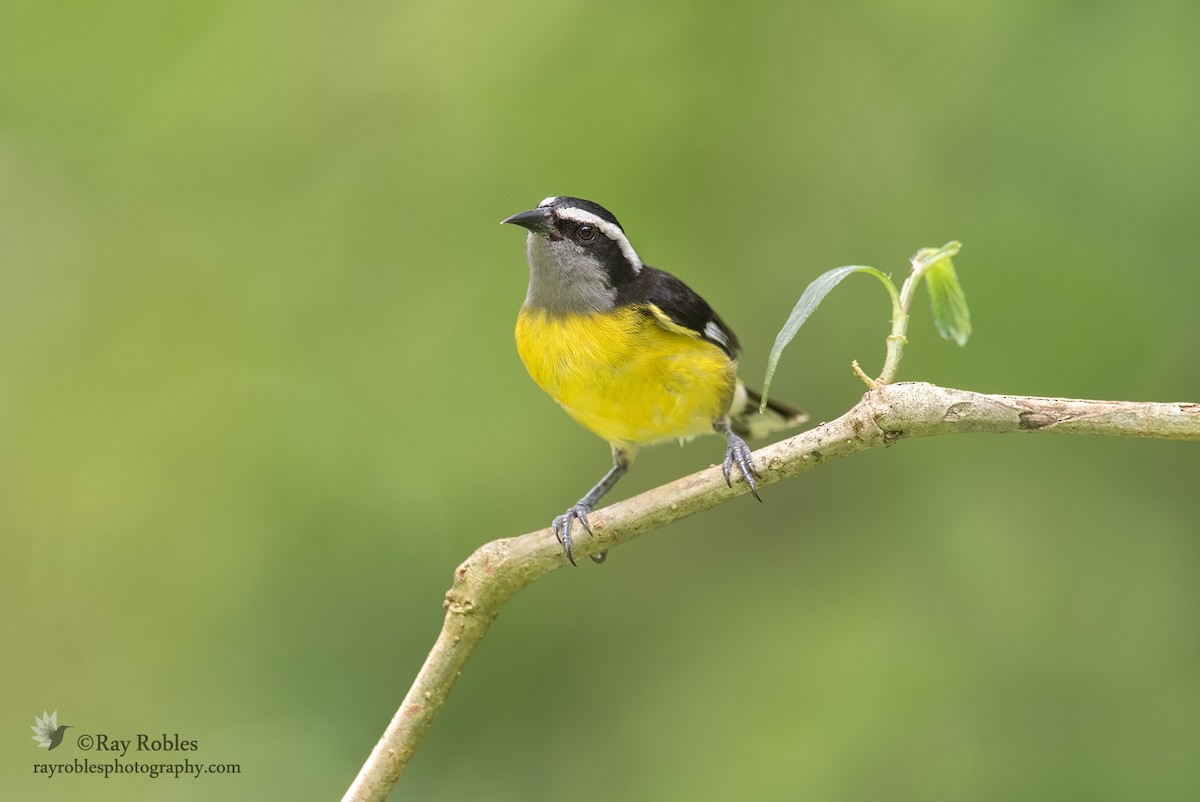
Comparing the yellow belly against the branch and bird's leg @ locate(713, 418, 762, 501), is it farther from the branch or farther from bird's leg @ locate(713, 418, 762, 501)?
the branch

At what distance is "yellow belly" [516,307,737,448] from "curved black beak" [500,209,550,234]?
39 centimetres

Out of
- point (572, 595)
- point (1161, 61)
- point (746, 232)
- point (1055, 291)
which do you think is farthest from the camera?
point (746, 232)

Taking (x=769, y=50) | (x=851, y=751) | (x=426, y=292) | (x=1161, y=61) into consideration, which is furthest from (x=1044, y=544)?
(x=426, y=292)

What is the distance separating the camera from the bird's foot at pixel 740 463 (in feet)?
12.0

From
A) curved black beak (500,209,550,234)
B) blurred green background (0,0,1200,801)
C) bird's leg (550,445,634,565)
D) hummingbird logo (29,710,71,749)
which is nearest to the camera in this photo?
bird's leg (550,445,634,565)

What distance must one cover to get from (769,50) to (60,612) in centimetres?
604

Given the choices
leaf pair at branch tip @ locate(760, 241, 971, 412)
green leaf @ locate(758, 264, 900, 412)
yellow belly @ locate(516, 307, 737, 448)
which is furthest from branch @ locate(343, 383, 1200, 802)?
yellow belly @ locate(516, 307, 737, 448)

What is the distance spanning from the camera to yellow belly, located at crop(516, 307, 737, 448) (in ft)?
16.8

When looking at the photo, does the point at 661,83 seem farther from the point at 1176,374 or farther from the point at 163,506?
the point at 163,506

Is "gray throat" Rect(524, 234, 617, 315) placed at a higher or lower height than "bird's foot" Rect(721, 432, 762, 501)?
higher

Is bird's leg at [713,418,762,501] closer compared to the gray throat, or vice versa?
bird's leg at [713,418,762,501]

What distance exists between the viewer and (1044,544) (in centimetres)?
645

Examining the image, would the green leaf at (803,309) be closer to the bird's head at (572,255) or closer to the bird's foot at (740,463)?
the bird's foot at (740,463)

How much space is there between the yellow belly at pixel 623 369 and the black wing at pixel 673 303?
0.06m
